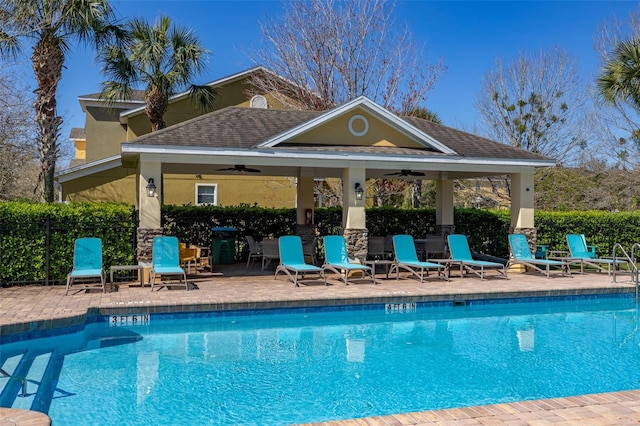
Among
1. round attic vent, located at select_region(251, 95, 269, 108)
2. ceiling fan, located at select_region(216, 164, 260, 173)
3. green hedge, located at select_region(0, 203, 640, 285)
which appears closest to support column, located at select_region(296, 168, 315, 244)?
green hedge, located at select_region(0, 203, 640, 285)

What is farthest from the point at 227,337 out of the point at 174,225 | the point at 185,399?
the point at 174,225

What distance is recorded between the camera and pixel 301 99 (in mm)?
27031

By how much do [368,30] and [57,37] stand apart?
1616 cm

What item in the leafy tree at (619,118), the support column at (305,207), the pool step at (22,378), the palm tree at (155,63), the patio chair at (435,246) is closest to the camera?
the pool step at (22,378)

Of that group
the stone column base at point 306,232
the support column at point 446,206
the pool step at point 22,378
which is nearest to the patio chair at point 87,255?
the pool step at point 22,378

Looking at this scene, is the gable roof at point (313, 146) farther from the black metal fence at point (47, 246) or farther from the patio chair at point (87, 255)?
the patio chair at point (87, 255)

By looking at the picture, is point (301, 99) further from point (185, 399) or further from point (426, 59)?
point (185, 399)

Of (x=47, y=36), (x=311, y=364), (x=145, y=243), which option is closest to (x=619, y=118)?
(x=145, y=243)

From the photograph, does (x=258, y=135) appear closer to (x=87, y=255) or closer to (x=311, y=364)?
(x=87, y=255)

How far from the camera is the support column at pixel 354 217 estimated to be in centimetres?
1439

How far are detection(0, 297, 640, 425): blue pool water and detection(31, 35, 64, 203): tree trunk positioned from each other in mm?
7401

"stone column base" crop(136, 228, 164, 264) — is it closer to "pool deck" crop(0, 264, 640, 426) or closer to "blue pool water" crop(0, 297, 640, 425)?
"pool deck" crop(0, 264, 640, 426)

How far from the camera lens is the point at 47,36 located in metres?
14.5

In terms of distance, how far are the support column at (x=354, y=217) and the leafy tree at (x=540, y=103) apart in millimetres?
16258
